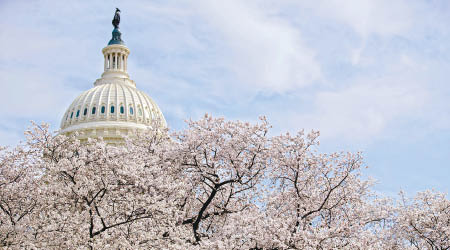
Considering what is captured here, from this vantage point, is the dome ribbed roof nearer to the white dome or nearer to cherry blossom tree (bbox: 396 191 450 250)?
the white dome

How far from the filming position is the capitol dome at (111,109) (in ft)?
318

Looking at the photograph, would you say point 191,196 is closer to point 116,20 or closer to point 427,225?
point 427,225

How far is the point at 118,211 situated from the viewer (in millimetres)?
20562

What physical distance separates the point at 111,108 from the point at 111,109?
160 mm

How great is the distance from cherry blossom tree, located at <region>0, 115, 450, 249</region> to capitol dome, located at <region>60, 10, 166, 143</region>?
69530mm

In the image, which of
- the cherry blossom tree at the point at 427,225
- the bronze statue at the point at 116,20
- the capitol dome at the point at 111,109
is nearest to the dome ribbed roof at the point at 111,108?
the capitol dome at the point at 111,109

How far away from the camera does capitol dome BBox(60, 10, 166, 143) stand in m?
96.9

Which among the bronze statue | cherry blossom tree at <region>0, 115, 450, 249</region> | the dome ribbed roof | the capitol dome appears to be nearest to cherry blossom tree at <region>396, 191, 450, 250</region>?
cherry blossom tree at <region>0, 115, 450, 249</region>

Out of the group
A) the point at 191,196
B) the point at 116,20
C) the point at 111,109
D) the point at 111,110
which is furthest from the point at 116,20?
the point at 191,196

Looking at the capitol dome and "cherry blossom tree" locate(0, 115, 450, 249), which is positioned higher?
the capitol dome

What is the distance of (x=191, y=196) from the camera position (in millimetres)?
22953

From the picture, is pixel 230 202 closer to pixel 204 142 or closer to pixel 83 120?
pixel 204 142

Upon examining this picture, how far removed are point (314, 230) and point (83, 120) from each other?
86.3 metres

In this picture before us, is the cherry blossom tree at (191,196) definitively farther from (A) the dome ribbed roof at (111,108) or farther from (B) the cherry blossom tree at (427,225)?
(A) the dome ribbed roof at (111,108)
